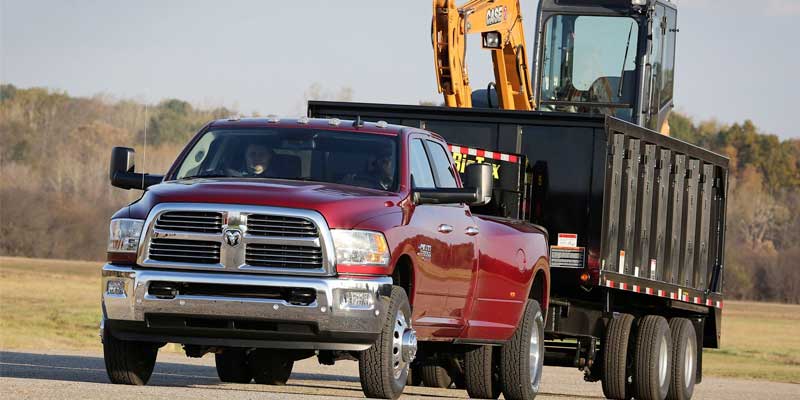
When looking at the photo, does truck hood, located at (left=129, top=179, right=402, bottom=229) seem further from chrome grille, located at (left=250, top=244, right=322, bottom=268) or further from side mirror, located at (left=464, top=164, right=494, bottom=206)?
side mirror, located at (left=464, top=164, right=494, bottom=206)

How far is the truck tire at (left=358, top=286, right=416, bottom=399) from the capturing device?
12242mm

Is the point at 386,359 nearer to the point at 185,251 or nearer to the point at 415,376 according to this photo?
the point at 185,251

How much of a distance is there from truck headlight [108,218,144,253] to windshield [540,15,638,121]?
11630 mm

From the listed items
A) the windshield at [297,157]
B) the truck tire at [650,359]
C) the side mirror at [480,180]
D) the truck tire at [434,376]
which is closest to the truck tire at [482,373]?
the side mirror at [480,180]

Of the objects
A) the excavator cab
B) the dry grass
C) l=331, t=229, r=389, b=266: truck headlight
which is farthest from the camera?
the dry grass

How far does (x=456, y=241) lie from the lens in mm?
13914

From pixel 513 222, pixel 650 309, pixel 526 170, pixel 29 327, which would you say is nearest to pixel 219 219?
pixel 513 222

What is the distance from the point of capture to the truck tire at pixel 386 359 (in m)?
12.2

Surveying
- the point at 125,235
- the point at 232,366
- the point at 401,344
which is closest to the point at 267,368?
the point at 232,366

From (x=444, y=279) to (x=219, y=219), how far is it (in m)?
2.36

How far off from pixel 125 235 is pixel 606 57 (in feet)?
39.9

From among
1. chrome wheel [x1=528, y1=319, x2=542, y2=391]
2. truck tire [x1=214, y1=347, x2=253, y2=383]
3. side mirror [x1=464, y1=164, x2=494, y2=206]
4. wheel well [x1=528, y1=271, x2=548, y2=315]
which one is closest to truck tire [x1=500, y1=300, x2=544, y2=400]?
chrome wheel [x1=528, y1=319, x2=542, y2=391]

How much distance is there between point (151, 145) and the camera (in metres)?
107

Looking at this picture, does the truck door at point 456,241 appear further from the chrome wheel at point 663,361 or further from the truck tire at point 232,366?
the chrome wheel at point 663,361
